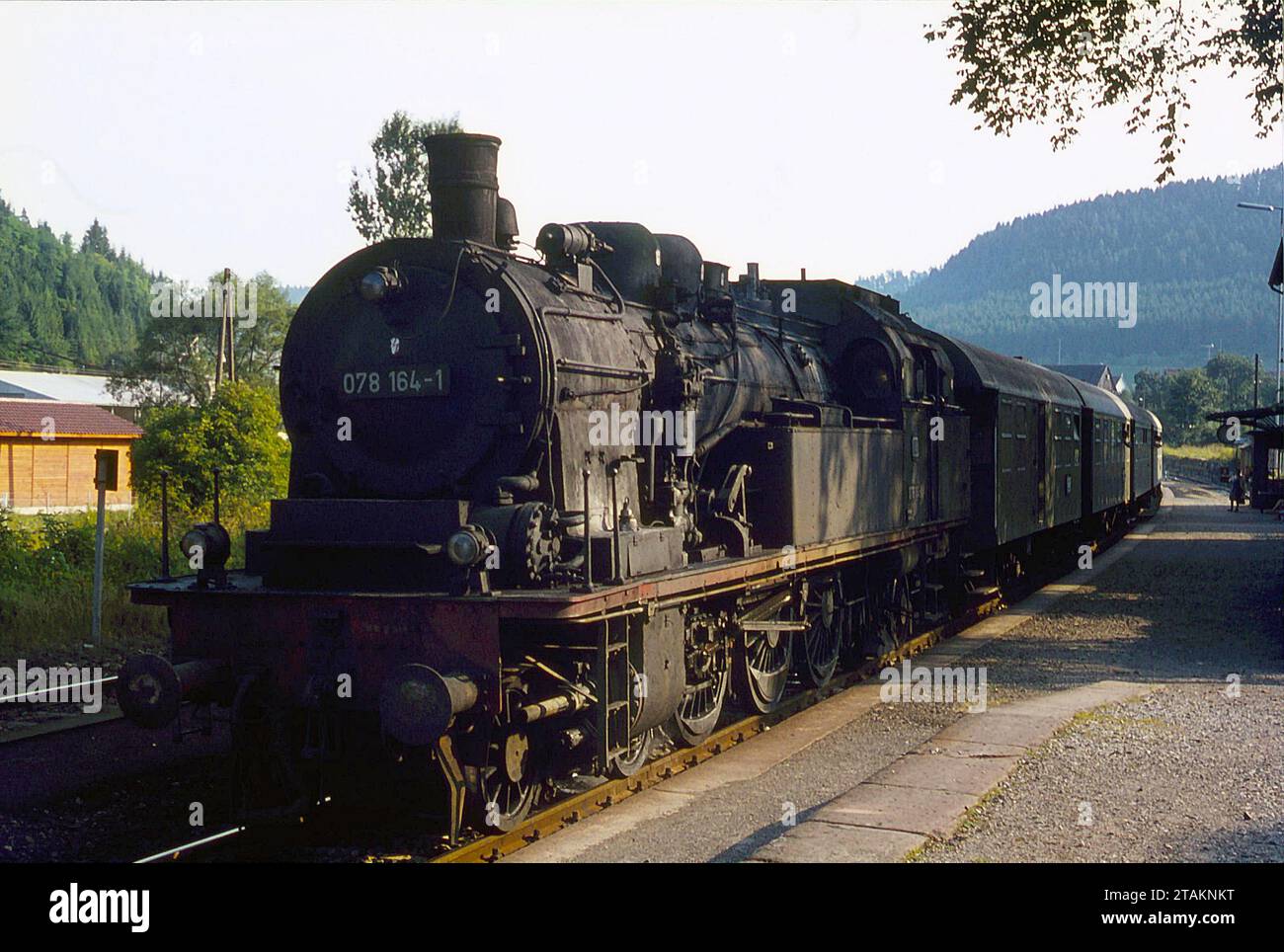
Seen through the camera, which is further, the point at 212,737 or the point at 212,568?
the point at 212,737

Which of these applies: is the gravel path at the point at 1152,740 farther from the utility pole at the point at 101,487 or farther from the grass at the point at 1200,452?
the grass at the point at 1200,452

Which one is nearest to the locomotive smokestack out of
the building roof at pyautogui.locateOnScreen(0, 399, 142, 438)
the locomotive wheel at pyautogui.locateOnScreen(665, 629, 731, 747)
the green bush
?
the locomotive wheel at pyautogui.locateOnScreen(665, 629, 731, 747)

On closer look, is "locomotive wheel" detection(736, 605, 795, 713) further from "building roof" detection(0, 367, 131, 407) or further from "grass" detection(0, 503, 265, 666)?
"building roof" detection(0, 367, 131, 407)

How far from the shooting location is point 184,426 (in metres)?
21.9

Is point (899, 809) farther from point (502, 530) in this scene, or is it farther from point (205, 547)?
point (205, 547)

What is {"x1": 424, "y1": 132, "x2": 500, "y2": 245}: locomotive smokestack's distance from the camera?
758 centimetres

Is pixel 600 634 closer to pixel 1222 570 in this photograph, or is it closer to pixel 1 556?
pixel 1 556

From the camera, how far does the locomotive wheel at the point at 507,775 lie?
655 cm

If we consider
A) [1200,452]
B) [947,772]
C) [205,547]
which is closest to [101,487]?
[205,547]

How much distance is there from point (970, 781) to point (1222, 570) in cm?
1668

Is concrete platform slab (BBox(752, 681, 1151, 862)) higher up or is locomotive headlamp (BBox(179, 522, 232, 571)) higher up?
locomotive headlamp (BBox(179, 522, 232, 571))

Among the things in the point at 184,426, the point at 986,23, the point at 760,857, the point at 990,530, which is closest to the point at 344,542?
the point at 760,857

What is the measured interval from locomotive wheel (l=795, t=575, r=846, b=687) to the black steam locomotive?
49 centimetres

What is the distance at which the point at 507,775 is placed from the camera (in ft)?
22.0
